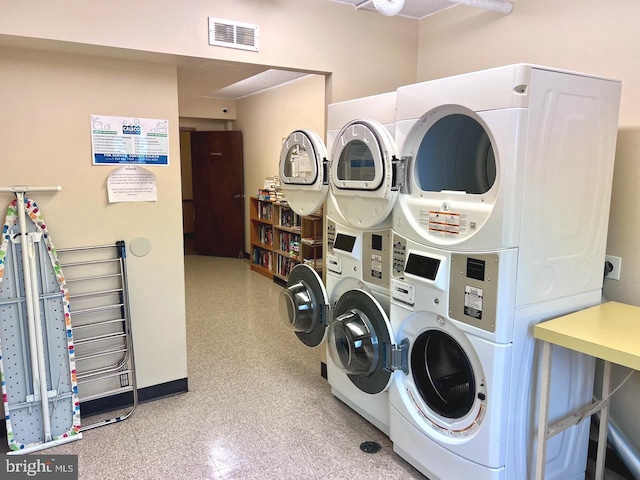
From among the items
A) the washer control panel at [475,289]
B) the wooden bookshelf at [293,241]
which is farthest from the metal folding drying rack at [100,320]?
the wooden bookshelf at [293,241]

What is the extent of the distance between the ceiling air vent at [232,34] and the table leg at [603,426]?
244 cm

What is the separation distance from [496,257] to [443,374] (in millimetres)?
692

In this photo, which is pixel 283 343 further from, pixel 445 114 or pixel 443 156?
pixel 445 114

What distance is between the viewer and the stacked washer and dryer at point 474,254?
1717mm

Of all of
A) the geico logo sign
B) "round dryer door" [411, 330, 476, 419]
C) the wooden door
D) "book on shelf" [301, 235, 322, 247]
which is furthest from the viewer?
the wooden door

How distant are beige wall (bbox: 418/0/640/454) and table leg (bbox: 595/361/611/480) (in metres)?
0.19

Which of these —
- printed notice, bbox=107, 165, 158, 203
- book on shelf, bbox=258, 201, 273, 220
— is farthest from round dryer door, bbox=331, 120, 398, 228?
book on shelf, bbox=258, 201, 273, 220

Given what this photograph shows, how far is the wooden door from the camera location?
7266 mm

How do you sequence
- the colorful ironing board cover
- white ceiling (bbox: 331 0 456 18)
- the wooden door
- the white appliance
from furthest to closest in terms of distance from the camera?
the wooden door < white ceiling (bbox: 331 0 456 18) < the colorful ironing board cover < the white appliance

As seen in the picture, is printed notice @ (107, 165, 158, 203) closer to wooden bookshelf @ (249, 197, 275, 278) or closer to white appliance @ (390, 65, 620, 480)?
white appliance @ (390, 65, 620, 480)

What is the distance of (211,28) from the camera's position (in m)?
2.49

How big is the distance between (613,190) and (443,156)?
83cm

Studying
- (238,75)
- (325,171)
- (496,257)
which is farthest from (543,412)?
(238,75)

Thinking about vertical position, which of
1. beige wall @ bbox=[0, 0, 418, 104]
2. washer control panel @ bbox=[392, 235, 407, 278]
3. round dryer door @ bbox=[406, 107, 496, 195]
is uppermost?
beige wall @ bbox=[0, 0, 418, 104]
